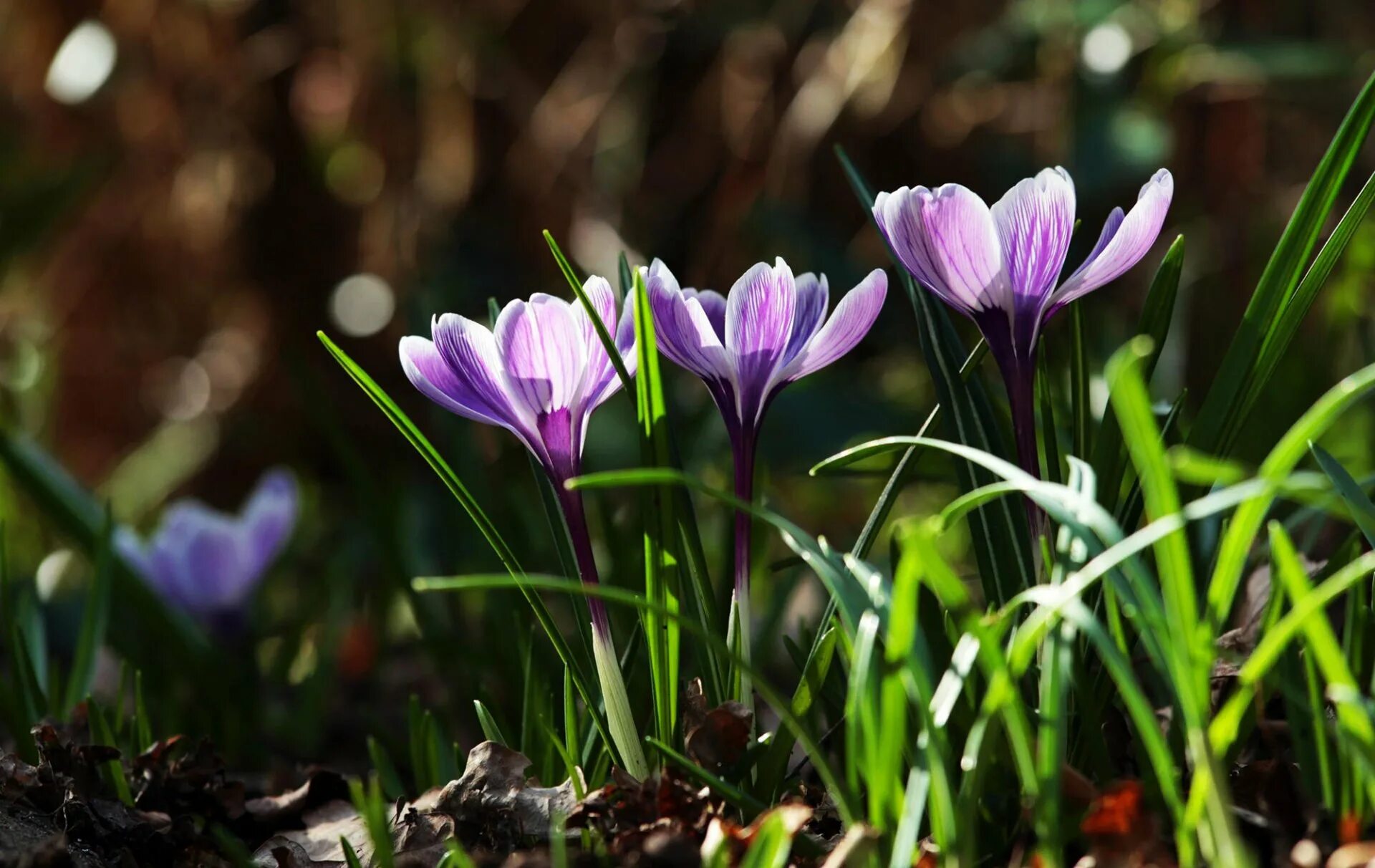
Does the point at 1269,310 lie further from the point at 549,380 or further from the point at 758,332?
the point at 549,380

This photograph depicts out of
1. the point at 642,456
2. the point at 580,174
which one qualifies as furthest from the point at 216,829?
the point at 580,174

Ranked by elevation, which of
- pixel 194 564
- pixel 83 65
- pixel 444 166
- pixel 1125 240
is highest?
pixel 83 65

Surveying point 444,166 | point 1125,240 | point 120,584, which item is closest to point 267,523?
point 120,584

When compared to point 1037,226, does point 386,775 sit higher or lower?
lower

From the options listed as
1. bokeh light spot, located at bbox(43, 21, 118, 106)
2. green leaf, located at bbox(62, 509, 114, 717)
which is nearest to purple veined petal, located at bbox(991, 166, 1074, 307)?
green leaf, located at bbox(62, 509, 114, 717)

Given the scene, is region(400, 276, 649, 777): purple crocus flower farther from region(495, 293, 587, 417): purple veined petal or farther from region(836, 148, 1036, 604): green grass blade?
region(836, 148, 1036, 604): green grass blade

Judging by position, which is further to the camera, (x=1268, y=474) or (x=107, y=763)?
(x=107, y=763)
